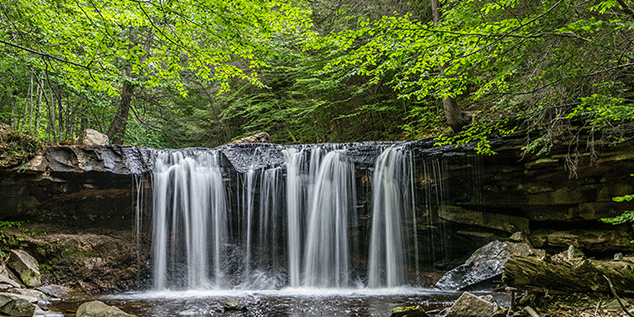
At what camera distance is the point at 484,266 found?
7.88 meters

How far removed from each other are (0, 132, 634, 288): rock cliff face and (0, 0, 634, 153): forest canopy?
96 cm

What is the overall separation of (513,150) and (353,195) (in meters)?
3.84

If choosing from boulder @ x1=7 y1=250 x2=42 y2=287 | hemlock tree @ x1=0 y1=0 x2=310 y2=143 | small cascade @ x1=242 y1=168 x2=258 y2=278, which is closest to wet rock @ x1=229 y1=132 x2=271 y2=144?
small cascade @ x1=242 y1=168 x2=258 y2=278

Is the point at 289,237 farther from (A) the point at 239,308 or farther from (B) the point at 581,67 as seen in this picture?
(B) the point at 581,67

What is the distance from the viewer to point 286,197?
9617mm

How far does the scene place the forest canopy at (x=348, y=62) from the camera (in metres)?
4.80

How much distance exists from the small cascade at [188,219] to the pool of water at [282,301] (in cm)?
74

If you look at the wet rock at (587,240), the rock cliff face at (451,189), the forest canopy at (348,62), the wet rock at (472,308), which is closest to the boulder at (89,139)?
the rock cliff face at (451,189)

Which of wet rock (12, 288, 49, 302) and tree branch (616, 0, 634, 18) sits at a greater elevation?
tree branch (616, 0, 634, 18)

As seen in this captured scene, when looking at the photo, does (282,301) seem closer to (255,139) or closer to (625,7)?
(255,139)

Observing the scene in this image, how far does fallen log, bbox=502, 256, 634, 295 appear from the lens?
3.42m

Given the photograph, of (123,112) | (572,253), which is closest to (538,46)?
(572,253)

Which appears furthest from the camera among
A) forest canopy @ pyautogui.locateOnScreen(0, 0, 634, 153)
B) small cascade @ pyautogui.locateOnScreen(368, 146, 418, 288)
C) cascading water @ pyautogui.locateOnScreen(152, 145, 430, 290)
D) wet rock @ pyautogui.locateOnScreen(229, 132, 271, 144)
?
wet rock @ pyautogui.locateOnScreen(229, 132, 271, 144)

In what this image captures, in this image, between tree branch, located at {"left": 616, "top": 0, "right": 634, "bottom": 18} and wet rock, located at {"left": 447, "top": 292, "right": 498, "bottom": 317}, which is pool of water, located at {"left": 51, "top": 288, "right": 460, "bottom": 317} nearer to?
wet rock, located at {"left": 447, "top": 292, "right": 498, "bottom": 317}
